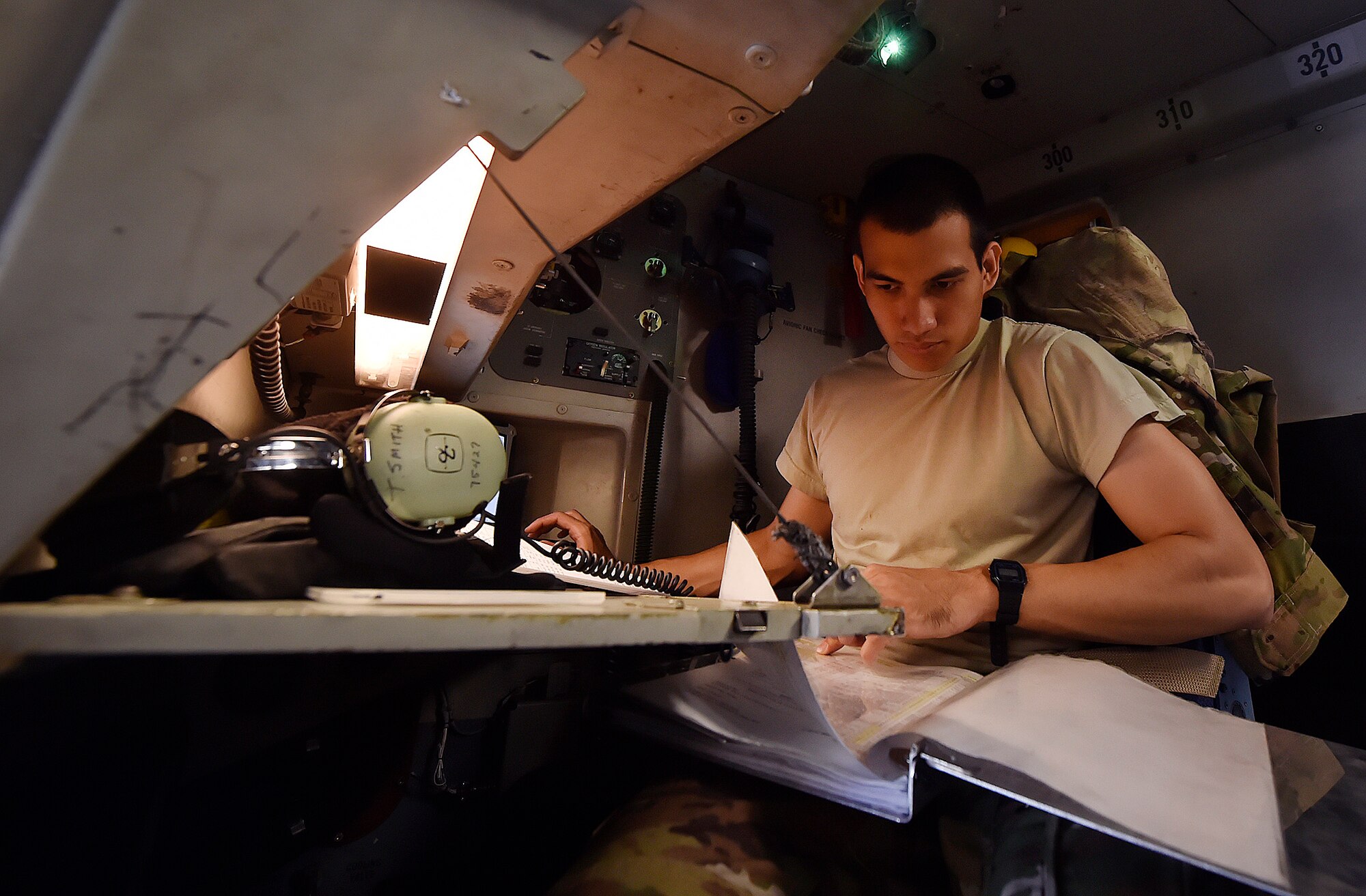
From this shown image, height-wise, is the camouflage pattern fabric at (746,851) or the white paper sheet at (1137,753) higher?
the white paper sheet at (1137,753)

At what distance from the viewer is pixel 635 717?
0.79 m

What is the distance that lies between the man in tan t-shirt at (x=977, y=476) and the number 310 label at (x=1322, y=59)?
1.36 m

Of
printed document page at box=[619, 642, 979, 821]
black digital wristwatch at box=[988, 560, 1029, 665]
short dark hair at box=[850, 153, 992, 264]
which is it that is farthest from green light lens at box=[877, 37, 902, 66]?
printed document page at box=[619, 642, 979, 821]

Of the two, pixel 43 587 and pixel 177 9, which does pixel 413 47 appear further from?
pixel 43 587

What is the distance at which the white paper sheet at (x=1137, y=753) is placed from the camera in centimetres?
44

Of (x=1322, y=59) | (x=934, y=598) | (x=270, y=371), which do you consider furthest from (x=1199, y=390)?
(x=270, y=371)

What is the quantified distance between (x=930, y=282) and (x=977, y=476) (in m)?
0.44

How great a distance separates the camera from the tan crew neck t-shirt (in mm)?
1142

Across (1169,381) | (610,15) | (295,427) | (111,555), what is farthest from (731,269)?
(111,555)

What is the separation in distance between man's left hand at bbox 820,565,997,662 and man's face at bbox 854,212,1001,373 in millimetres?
595

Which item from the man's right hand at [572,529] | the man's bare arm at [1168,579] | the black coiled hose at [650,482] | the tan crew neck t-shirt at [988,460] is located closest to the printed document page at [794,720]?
the man's bare arm at [1168,579]

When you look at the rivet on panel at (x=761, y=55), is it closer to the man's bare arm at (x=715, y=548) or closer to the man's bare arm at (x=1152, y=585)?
the man's bare arm at (x=1152, y=585)

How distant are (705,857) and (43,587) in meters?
0.55

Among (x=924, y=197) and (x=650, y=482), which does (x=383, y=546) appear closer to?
(x=924, y=197)
